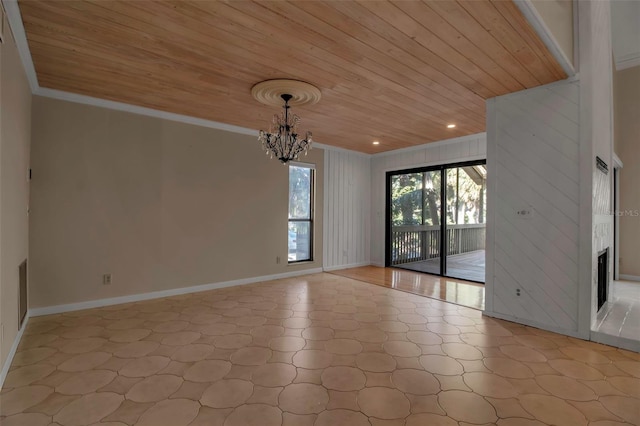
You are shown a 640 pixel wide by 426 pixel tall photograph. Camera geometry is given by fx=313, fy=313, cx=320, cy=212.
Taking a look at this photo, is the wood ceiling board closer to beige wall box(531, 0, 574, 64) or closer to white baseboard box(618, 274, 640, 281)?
beige wall box(531, 0, 574, 64)

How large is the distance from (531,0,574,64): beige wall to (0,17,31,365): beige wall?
12.0ft

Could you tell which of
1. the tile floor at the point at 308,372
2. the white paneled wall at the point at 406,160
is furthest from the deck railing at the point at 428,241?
the tile floor at the point at 308,372

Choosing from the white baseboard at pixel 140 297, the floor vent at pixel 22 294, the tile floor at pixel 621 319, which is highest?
the floor vent at pixel 22 294

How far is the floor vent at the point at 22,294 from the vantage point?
2740 mm

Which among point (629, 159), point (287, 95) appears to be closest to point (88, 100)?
point (287, 95)

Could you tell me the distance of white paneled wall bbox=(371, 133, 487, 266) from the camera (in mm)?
5277

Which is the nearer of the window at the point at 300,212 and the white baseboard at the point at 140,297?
the white baseboard at the point at 140,297

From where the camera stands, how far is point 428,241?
20.6ft

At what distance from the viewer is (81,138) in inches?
143

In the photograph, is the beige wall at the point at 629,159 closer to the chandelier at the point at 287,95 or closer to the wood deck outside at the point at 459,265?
the wood deck outside at the point at 459,265

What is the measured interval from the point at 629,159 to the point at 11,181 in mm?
8117

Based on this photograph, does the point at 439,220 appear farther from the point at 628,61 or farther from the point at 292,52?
the point at 292,52

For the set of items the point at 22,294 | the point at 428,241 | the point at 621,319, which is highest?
the point at 428,241

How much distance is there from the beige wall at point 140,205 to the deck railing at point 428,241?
2718mm
